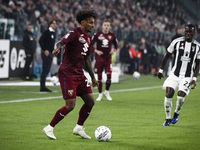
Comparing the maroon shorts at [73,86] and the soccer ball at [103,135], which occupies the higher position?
the maroon shorts at [73,86]

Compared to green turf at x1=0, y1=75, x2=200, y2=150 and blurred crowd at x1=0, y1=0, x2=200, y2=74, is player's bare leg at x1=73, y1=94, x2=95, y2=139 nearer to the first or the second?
green turf at x1=0, y1=75, x2=200, y2=150

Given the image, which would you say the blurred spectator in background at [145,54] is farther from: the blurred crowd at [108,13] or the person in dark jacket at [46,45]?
the person in dark jacket at [46,45]

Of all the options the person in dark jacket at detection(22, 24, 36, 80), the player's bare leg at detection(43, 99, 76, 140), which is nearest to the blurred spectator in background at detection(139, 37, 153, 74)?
the person in dark jacket at detection(22, 24, 36, 80)

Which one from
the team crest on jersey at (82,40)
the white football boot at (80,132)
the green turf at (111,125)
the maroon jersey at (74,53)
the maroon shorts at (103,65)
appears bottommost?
the green turf at (111,125)

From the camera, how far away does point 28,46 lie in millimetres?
20141

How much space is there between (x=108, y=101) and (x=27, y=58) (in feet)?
25.2

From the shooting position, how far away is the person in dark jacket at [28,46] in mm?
20006

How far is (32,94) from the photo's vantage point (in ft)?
49.2

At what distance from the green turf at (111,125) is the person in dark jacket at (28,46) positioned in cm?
544

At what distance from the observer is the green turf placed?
7.15 meters

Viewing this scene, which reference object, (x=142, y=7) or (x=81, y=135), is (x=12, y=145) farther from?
(x=142, y=7)

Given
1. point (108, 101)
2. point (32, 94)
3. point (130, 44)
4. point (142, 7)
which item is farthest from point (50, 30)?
point (142, 7)

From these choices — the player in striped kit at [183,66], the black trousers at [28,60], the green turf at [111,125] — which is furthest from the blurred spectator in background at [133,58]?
the player in striped kit at [183,66]

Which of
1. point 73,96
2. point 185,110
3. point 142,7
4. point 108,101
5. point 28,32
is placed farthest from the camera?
point 142,7
